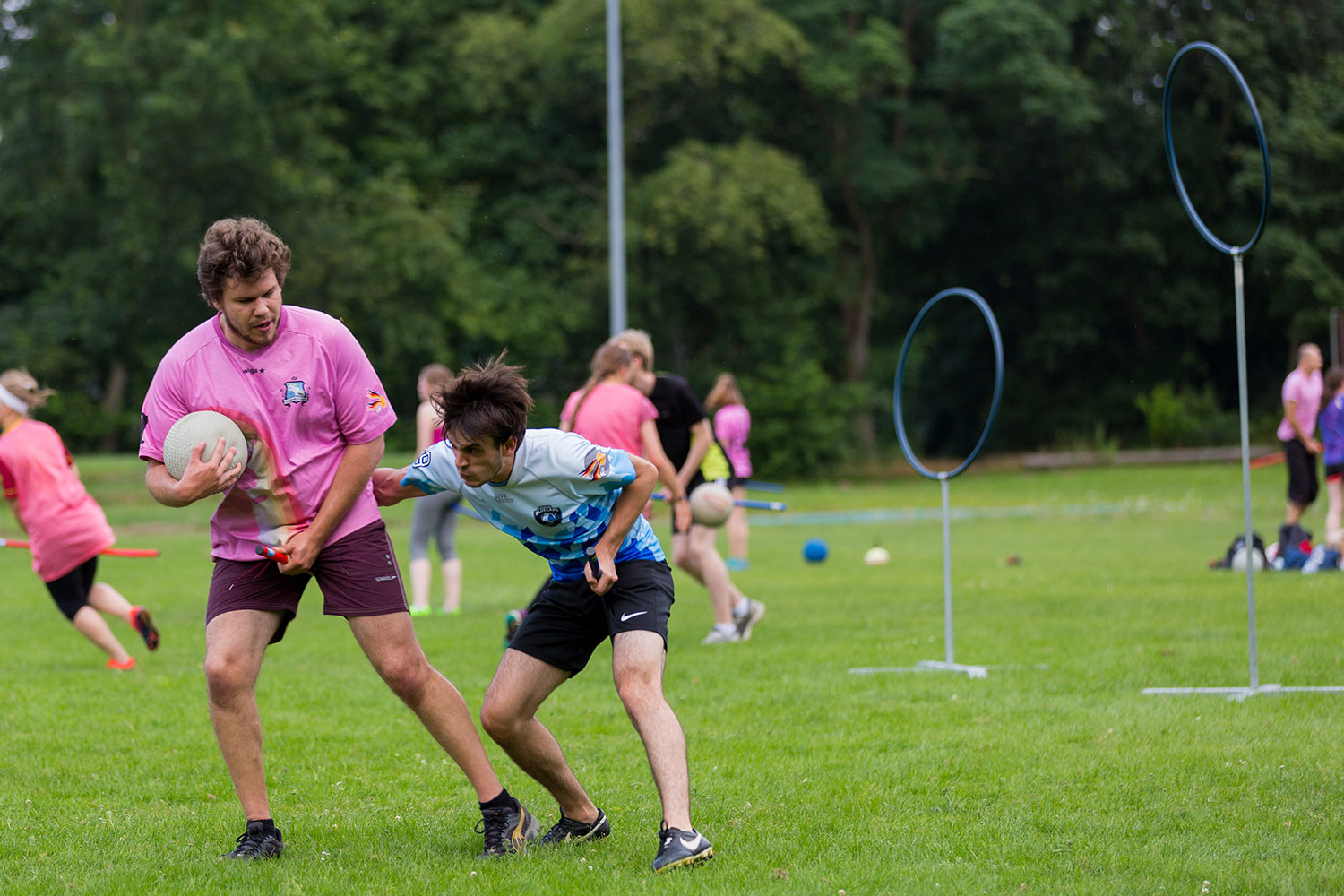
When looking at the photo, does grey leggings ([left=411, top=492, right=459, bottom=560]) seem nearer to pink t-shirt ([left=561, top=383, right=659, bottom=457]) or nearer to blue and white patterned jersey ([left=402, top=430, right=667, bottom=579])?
pink t-shirt ([left=561, top=383, right=659, bottom=457])

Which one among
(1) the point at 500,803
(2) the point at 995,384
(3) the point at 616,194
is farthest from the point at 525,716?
(3) the point at 616,194

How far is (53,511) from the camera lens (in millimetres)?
8797

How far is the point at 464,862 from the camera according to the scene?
185 inches

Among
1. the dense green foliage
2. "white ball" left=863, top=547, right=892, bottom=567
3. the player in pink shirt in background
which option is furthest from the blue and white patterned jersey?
the dense green foliage

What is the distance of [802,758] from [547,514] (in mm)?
2213

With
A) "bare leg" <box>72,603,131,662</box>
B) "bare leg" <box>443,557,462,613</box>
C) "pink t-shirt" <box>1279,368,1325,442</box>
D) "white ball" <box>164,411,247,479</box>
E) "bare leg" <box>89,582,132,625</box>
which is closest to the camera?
"white ball" <box>164,411,247,479</box>

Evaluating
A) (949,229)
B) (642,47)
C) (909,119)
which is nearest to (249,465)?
(642,47)

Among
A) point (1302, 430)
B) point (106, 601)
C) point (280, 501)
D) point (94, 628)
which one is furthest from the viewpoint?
point (1302, 430)

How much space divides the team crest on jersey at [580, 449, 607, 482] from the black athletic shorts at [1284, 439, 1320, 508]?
10.8 meters

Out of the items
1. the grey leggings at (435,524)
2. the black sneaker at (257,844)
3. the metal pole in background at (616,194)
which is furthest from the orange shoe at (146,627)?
the metal pole in background at (616,194)

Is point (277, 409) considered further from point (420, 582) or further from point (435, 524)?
point (420, 582)

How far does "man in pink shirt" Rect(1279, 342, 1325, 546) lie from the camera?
13398 millimetres

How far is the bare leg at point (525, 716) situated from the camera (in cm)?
468

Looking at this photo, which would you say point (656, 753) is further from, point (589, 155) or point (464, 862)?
point (589, 155)
